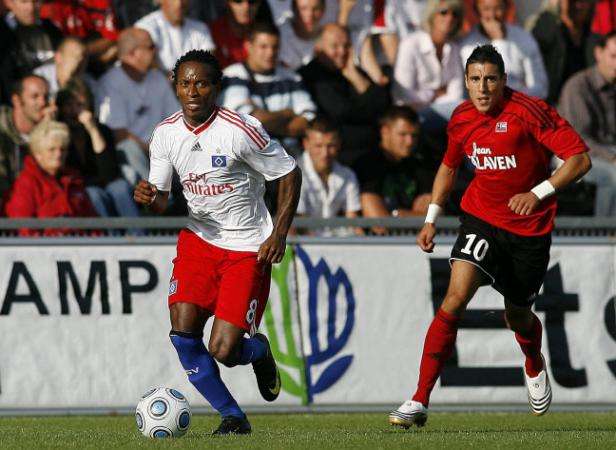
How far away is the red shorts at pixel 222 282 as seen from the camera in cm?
789

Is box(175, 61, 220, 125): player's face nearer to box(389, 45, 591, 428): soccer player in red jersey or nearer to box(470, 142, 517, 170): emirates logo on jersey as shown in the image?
box(389, 45, 591, 428): soccer player in red jersey

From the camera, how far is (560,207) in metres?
13.2

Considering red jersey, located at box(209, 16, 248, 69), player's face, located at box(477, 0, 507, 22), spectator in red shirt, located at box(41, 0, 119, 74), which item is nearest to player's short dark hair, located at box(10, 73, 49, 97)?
spectator in red shirt, located at box(41, 0, 119, 74)

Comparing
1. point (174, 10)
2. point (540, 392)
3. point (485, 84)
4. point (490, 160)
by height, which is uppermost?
point (174, 10)

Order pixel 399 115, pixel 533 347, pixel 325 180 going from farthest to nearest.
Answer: pixel 399 115 < pixel 325 180 < pixel 533 347

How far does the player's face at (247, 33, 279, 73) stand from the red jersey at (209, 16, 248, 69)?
63 centimetres

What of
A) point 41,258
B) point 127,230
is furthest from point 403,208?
point 41,258

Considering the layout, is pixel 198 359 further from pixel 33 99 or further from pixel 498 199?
pixel 33 99

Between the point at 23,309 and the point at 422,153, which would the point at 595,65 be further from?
the point at 23,309

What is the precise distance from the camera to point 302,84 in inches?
525

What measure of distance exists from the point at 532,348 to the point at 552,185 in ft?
4.83

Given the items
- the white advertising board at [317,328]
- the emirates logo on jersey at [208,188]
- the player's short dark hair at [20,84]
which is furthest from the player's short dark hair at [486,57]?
the player's short dark hair at [20,84]

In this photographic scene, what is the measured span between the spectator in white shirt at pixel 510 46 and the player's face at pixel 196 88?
274 inches

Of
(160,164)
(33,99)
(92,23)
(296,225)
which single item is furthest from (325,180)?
(160,164)
